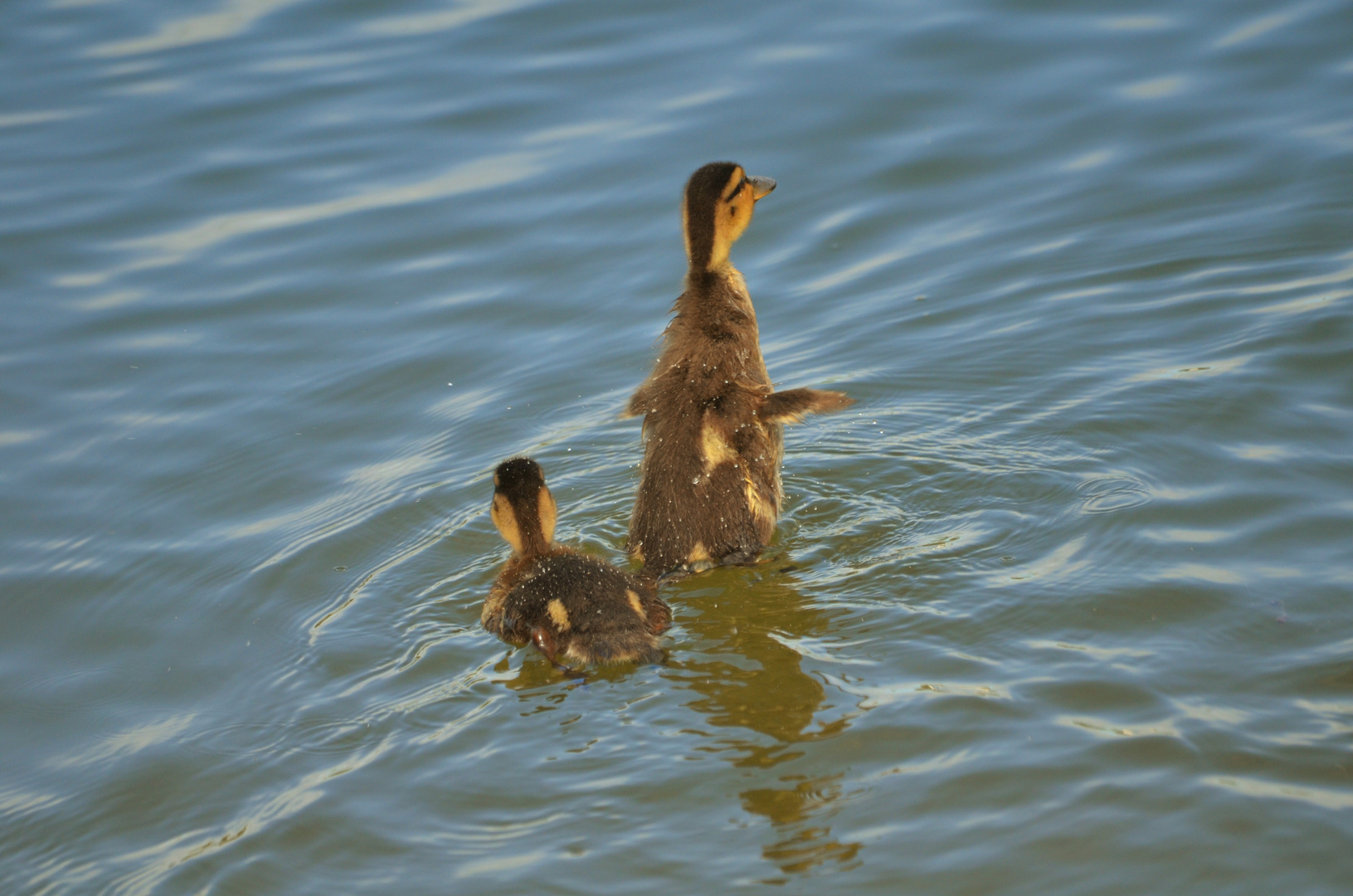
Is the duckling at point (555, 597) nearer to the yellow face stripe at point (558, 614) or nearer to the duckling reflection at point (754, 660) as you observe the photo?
the yellow face stripe at point (558, 614)

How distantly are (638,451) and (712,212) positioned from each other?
52.6 inches

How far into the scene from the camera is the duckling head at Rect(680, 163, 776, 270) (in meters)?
6.03

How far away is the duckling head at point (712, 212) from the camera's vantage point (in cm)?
603

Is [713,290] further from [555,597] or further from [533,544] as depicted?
[555,597]

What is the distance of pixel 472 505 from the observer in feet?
20.8

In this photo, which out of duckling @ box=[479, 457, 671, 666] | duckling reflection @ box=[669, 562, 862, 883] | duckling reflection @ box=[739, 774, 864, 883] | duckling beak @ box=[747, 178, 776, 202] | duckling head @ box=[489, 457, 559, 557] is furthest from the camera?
duckling beak @ box=[747, 178, 776, 202]

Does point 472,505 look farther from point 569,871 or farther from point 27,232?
point 27,232

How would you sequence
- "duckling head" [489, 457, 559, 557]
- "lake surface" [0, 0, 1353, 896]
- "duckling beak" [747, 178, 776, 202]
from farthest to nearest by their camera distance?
"duckling beak" [747, 178, 776, 202] → "duckling head" [489, 457, 559, 557] → "lake surface" [0, 0, 1353, 896]

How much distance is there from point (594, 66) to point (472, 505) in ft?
21.0

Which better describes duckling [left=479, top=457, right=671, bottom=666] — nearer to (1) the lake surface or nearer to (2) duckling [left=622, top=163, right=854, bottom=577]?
(1) the lake surface

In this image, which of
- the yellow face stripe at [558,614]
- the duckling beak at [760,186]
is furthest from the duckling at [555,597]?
the duckling beak at [760,186]

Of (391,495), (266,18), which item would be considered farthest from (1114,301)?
(266,18)

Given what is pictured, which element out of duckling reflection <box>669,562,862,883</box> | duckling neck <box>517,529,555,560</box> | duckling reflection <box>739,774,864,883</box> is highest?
duckling neck <box>517,529,555,560</box>

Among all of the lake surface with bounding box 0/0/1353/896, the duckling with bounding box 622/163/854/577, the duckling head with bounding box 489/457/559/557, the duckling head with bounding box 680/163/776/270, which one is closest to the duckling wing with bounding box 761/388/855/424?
the duckling with bounding box 622/163/854/577
